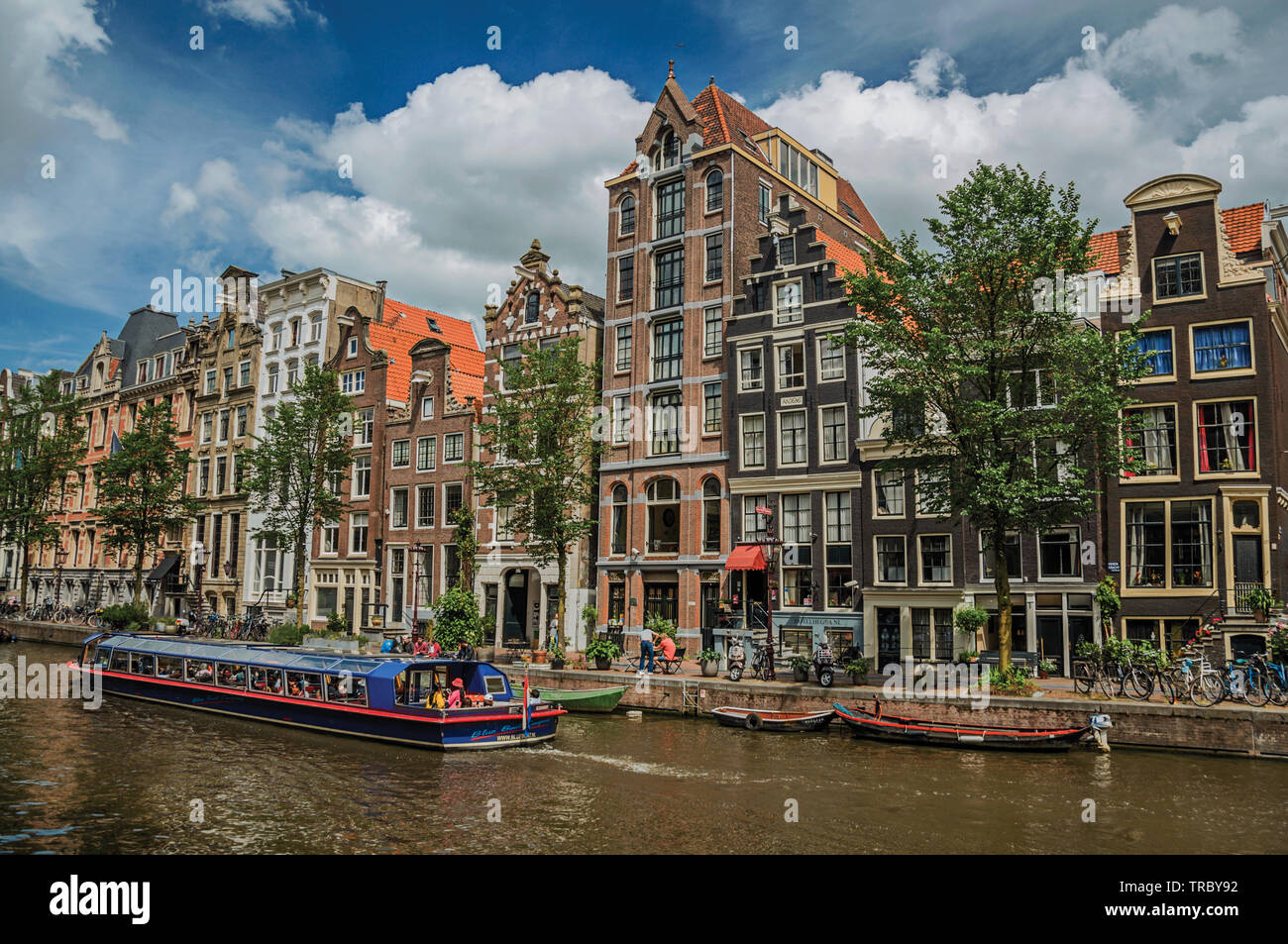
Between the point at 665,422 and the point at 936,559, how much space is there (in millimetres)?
16009

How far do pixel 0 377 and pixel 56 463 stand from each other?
4064 centimetres

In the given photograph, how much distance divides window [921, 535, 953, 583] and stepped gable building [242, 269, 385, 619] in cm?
4311

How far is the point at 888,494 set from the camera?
131 feet

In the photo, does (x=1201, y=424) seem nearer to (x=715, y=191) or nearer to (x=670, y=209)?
(x=715, y=191)

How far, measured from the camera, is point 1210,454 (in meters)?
33.3

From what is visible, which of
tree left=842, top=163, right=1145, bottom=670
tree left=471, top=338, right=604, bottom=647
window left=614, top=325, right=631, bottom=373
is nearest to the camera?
tree left=842, top=163, right=1145, bottom=670

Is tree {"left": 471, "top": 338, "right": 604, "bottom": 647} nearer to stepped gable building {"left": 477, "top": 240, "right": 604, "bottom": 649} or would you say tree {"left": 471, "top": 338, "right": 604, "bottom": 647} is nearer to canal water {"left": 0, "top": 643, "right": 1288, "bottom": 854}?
stepped gable building {"left": 477, "top": 240, "right": 604, "bottom": 649}

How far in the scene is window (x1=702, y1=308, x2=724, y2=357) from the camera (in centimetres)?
4688

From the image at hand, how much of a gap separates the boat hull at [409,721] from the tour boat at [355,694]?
0.10 feet

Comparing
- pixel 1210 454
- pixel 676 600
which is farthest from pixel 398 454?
pixel 1210 454

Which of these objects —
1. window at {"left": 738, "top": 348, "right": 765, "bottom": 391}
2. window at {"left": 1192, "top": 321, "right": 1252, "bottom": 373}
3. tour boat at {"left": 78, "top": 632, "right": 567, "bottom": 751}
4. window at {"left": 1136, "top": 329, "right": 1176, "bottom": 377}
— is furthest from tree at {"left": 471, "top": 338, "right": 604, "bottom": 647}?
window at {"left": 1192, "top": 321, "right": 1252, "bottom": 373}

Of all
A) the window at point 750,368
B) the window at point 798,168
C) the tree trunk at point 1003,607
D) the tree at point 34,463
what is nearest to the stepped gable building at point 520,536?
the window at point 750,368
